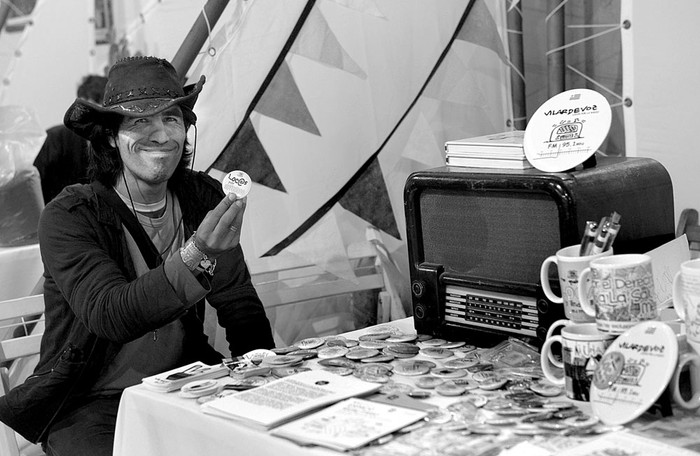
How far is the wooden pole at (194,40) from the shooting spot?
2711 mm

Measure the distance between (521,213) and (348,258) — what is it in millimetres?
1370

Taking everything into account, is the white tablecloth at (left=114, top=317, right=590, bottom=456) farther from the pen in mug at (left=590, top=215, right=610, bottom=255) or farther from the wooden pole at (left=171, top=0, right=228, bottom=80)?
the wooden pole at (left=171, top=0, right=228, bottom=80)

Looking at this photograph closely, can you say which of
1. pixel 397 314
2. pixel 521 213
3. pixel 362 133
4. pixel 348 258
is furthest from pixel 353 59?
pixel 521 213

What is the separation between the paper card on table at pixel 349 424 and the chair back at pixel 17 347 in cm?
106

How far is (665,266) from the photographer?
1659 mm

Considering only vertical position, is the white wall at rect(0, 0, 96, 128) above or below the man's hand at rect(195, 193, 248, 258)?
above

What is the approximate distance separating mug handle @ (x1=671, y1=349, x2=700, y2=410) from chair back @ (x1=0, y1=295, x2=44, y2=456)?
4.93ft

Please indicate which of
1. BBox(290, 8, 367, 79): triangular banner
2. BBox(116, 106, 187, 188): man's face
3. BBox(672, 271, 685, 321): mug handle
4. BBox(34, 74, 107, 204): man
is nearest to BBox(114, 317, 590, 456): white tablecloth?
BBox(672, 271, 685, 321): mug handle

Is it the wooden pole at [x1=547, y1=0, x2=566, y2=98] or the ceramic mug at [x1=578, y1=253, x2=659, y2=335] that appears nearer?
the ceramic mug at [x1=578, y1=253, x2=659, y2=335]

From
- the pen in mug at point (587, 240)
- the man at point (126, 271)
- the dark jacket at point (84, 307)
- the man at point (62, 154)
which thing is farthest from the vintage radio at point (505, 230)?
the man at point (62, 154)

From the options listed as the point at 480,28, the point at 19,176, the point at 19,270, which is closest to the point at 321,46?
the point at 480,28

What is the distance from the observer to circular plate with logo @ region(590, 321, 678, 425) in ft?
4.06

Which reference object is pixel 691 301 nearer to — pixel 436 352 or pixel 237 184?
pixel 436 352

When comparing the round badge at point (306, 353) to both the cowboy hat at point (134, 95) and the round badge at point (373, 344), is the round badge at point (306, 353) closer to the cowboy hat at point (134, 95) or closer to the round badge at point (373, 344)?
the round badge at point (373, 344)
